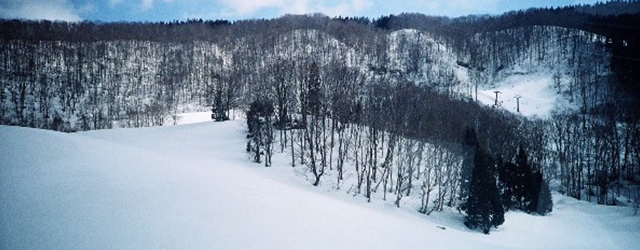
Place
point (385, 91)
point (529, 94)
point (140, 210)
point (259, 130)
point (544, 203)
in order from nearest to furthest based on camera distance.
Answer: point (140, 210) → point (544, 203) → point (259, 130) → point (385, 91) → point (529, 94)

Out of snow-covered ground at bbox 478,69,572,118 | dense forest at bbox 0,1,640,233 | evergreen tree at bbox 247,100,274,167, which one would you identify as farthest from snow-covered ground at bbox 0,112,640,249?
snow-covered ground at bbox 478,69,572,118

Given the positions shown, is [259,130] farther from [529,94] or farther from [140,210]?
[529,94]

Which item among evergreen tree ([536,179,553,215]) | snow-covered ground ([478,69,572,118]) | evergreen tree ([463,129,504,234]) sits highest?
snow-covered ground ([478,69,572,118])

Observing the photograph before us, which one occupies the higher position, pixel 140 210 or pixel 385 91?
pixel 385 91

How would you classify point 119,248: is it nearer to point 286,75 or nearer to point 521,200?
point 286,75

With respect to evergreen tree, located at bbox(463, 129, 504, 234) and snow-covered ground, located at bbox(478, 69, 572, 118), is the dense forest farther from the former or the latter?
snow-covered ground, located at bbox(478, 69, 572, 118)

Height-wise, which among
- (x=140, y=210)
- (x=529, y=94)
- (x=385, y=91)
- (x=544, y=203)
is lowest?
(x=544, y=203)

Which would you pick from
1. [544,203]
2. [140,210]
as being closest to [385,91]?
[544,203]

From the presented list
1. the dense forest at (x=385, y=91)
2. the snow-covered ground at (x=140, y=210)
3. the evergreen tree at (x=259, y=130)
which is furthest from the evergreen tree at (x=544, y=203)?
the evergreen tree at (x=259, y=130)

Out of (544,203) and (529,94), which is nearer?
(544,203)
